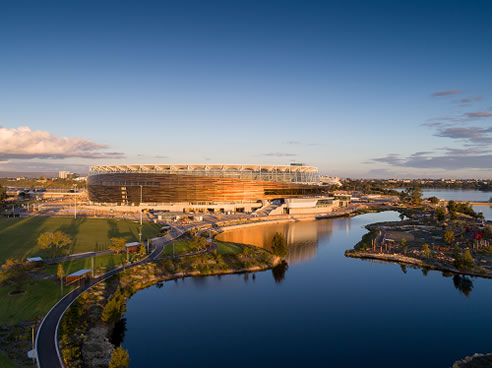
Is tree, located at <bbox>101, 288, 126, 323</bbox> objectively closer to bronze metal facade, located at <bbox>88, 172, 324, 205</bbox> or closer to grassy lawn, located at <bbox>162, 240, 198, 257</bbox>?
grassy lawn, located at <bbox>162, 240, 198, 257</bbox>

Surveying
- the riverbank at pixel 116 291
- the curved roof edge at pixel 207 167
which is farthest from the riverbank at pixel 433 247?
the curved roof edge at pixel 207 167

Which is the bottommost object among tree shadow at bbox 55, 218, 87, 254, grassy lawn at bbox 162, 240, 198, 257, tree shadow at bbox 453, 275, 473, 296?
tree shadow at bbox 453, 275, 473, 296

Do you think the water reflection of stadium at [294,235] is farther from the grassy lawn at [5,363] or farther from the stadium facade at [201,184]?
the grassy lawn at [5,363]

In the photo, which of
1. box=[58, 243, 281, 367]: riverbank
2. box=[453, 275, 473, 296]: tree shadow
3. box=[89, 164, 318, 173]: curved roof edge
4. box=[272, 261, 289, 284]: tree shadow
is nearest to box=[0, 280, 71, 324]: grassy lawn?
box=[58, 243, 281, 367]: riverbank

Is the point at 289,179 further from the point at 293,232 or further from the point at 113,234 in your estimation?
the point at 113,234

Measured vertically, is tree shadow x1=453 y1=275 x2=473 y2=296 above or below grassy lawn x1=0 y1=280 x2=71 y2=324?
below

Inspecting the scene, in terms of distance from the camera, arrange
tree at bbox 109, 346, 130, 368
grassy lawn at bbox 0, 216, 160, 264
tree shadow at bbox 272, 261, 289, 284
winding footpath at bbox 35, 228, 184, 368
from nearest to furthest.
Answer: winding footpath at bbox 35, 228, 184, 368 < tree at bbox 109, 346, 130, 368 < tree shadow at bbox 272, 261, 289, 284 < grassy lawn at bbox 0, 216, 160, 264
